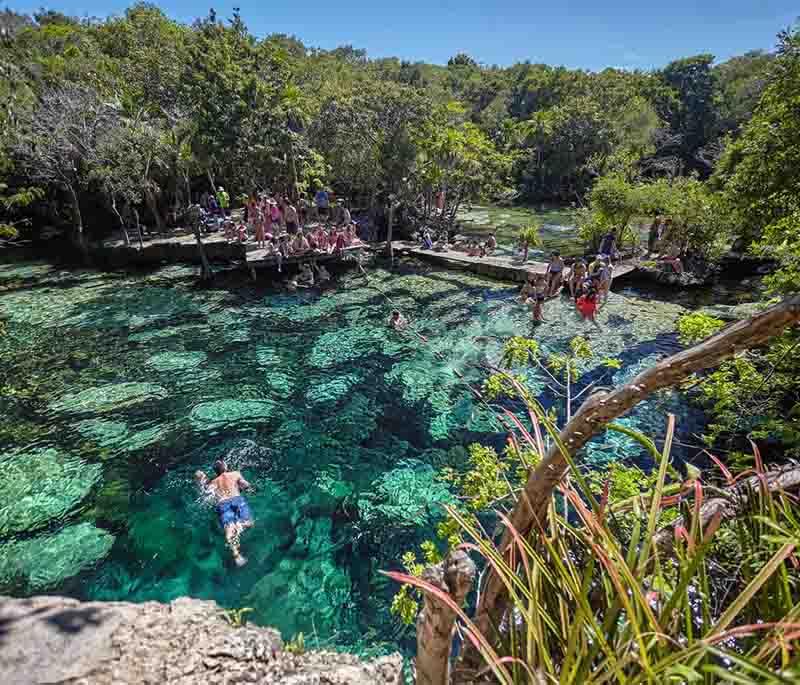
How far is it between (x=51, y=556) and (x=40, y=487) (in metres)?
1.63

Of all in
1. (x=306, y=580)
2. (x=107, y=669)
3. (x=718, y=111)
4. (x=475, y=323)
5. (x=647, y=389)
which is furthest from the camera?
(x=718, y=111)

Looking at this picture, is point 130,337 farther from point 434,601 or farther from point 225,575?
point 434,601

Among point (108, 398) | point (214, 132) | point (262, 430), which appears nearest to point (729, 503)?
point (262, 430)

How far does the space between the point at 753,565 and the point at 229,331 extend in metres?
12.6

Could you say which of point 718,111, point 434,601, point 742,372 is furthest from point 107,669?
point 718,111

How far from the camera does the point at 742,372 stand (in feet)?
17.4

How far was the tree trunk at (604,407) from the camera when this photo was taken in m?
1.41

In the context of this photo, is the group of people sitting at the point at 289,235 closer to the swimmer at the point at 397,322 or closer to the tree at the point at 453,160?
the tree at the point at 453,160

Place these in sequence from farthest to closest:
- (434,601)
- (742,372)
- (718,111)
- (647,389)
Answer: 1. (718,111)
2. (742,372)
3. (434,601)
4. (647,389)

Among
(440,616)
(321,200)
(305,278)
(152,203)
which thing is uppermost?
(321,200)

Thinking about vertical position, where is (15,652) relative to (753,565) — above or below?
below

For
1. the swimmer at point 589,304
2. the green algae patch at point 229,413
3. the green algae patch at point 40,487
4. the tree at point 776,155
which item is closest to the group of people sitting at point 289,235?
the green algae patch at point 229,413

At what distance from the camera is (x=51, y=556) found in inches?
226

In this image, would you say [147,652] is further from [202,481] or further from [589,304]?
[589,304]
